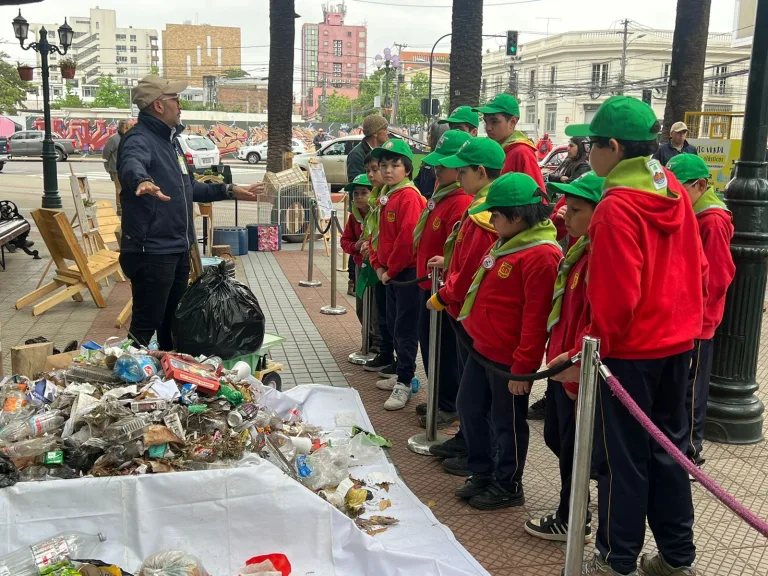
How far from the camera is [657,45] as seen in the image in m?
66.7

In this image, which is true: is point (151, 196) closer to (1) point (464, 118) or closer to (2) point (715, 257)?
(1) point (464, 118)

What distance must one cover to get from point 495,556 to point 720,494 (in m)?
1.56

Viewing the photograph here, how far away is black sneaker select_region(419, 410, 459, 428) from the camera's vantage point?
16.9ft

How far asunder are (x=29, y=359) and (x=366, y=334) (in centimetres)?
290

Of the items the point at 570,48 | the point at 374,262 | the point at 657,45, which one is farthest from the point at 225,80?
the point at 374,262

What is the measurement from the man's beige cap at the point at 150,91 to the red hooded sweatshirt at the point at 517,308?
8.78 feet

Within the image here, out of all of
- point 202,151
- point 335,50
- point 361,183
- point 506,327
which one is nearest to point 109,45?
point 335,50

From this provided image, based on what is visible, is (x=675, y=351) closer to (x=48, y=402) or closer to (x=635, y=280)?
(x=635, y=280)

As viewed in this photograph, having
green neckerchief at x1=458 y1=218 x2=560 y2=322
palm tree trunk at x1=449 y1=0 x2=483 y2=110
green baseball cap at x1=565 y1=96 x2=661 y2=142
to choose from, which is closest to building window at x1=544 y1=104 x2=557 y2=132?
palm tree trunk at x1=449 y1=0 x2=483 y2=110

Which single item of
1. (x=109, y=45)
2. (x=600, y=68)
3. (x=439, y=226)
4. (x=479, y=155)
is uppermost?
(x=109, y=45)

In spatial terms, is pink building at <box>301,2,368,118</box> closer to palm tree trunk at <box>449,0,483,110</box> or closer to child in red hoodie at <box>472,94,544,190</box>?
palm tree trunk at <box>449,0,483,110</box>

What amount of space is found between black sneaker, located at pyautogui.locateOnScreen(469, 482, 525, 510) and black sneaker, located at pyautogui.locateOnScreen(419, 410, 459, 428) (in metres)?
1.12

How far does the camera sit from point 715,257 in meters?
4.21

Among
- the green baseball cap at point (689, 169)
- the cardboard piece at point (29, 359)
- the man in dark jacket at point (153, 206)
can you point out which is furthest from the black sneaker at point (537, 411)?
the cardboard piece at point (29, 359)
